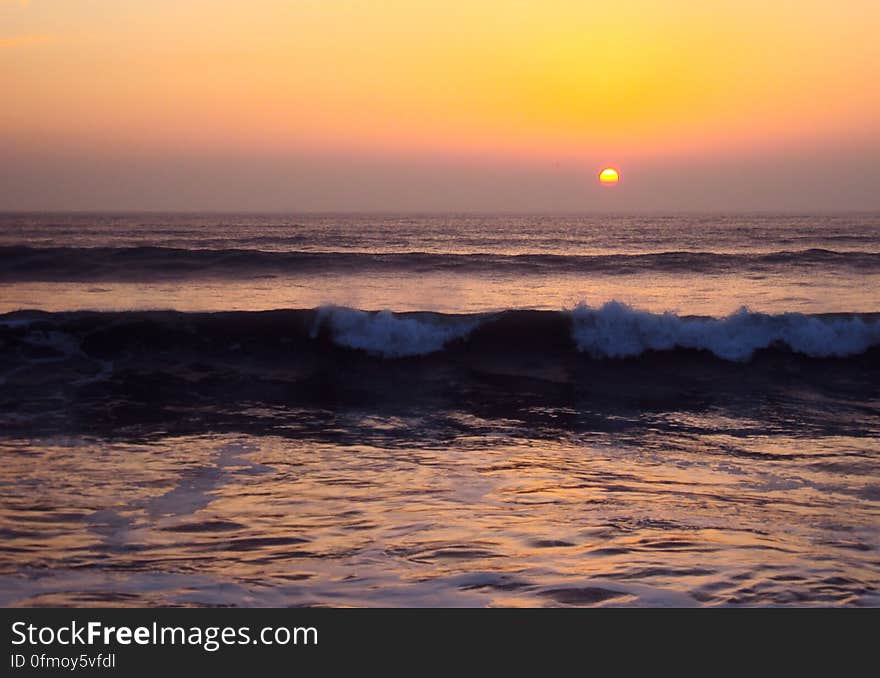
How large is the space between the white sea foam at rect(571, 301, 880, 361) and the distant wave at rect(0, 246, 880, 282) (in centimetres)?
1127

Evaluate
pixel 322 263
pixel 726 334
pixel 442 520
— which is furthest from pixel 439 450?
pixel 322 263

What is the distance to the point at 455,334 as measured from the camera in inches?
531

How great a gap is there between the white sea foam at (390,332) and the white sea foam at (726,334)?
6.66 ft

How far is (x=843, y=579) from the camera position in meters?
4.50

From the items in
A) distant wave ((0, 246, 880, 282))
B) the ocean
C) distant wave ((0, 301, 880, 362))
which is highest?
distant wave ((0, 246, 880, 282))

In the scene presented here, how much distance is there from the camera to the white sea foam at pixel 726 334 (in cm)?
1292

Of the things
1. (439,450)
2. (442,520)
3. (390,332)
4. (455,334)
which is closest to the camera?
(442,520)

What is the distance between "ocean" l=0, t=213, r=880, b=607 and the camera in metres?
4.59

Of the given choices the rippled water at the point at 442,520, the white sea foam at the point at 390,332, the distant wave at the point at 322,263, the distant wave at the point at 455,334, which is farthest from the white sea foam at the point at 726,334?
the distant wave at the point at 322,263

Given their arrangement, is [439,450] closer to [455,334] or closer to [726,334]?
[455,334]

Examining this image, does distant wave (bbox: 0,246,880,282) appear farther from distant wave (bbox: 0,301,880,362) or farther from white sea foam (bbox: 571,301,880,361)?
white sea foam (bbox: 571,301,880,361)

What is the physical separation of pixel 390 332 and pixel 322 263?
12660 millimetres

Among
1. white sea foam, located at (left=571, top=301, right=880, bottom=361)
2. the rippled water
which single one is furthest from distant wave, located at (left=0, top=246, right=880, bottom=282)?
the rippled water
